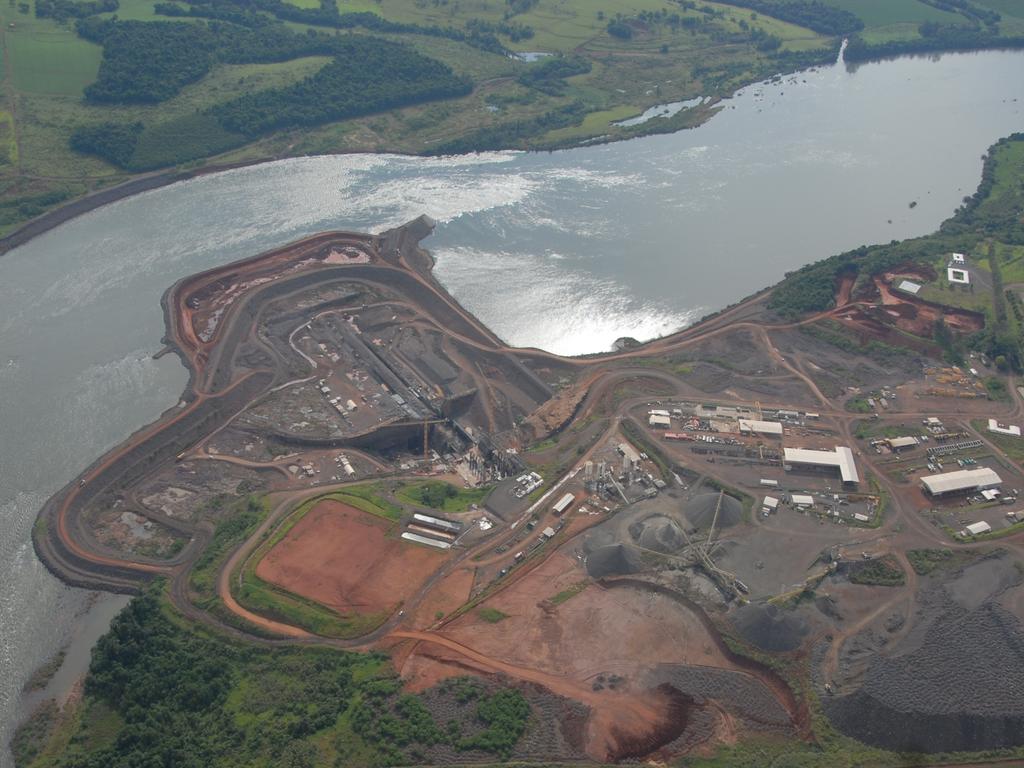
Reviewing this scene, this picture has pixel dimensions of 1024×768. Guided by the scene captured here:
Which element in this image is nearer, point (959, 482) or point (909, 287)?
point (959, 482)

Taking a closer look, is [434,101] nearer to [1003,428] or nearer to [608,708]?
[1003,428]

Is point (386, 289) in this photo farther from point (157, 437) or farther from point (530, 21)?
point (530, 21)

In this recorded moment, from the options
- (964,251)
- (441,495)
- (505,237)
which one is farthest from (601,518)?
(964,251)

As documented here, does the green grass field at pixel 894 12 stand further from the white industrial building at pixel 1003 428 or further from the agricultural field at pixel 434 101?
the white industrial building at pixel 1003 428

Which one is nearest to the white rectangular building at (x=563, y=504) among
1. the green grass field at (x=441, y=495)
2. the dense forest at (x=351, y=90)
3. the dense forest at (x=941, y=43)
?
the green grass field at (x=441, y=495)

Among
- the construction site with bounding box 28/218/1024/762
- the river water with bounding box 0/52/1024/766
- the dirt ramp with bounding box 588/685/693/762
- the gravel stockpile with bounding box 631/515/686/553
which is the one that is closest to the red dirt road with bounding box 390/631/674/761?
the dirt ramp with bounding box 588/685/693/762

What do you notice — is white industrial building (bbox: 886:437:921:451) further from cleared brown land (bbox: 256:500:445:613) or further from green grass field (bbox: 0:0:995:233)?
green grass field (bbox: 0:0:995:233)

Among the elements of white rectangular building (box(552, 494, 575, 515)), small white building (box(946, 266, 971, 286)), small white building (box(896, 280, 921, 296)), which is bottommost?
white rectangular building (box(552, 494, 575, 515))
